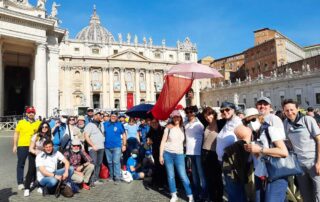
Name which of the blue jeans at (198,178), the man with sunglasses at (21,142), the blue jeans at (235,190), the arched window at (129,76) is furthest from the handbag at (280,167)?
the arched window at (129,76)

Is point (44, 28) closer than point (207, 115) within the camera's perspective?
No

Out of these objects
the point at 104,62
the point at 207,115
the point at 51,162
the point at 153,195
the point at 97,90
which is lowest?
the point at 153,195

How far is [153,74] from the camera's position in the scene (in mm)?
56875

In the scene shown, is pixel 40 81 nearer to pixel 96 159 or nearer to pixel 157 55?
pixel 96 159

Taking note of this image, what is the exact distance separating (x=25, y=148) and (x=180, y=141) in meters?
3.68

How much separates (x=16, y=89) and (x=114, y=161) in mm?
24398

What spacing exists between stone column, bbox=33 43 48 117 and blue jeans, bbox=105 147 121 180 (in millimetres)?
13905

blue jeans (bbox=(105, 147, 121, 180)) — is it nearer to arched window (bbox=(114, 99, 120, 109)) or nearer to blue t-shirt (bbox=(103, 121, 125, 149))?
blue t-shirt (bbox=(103, 121, 125, 149))

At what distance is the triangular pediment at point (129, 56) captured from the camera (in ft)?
174

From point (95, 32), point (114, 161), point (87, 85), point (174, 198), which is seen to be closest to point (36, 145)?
point (114, 161)

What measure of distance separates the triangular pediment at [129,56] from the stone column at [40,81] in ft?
108

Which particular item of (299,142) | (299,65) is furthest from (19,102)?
(299,65)

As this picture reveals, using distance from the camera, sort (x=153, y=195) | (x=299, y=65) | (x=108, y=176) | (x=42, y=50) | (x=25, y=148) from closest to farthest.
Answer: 1. (x=153, y=195)
2. (x=25, y=148)
3. (x=108, y=176)
4. (x=42, y=50)
5. (x=299, y=65)

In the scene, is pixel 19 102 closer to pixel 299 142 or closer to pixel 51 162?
pixel 51 162
